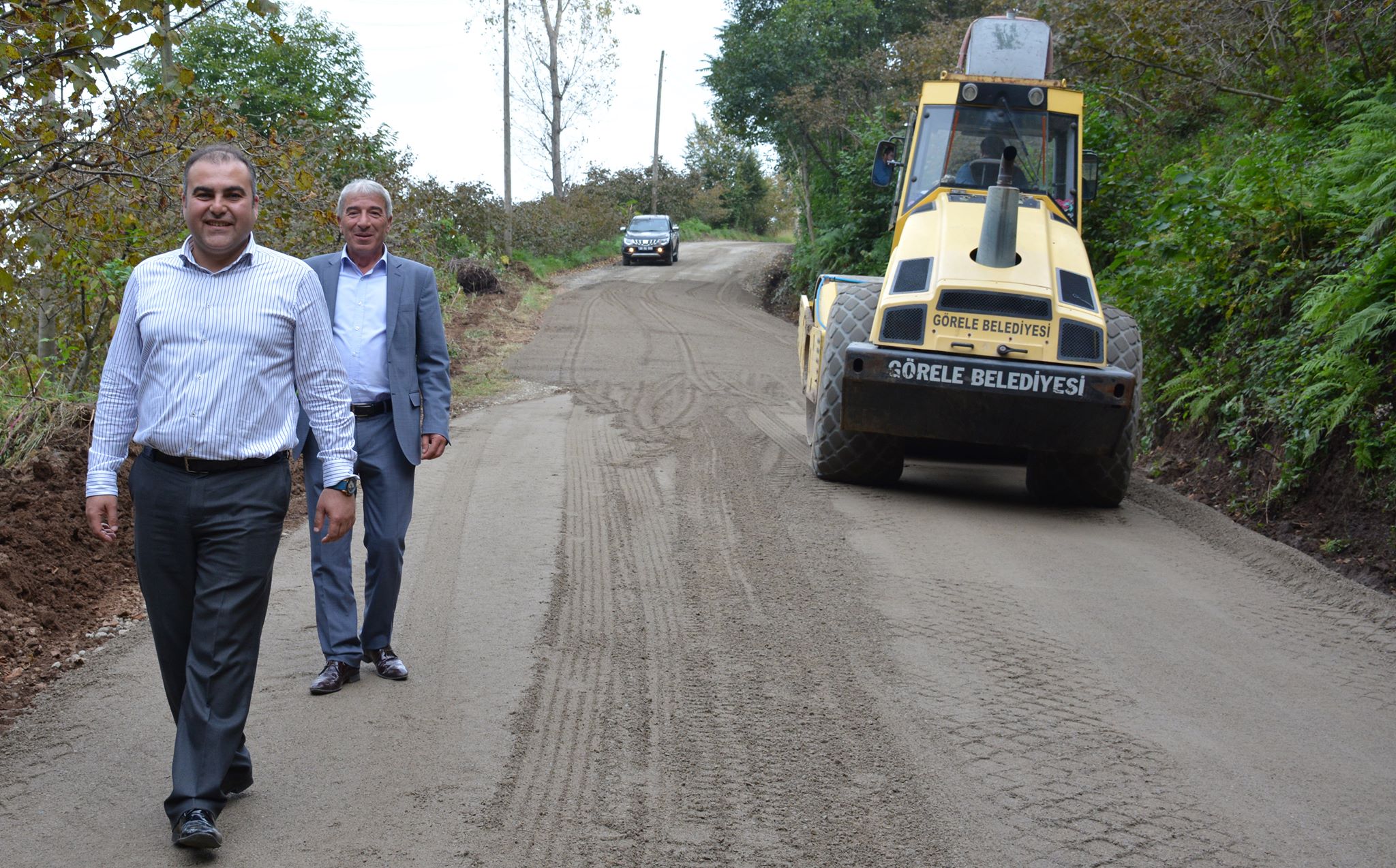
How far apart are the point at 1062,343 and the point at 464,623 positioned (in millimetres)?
4909

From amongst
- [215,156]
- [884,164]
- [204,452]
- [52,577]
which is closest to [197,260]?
[215,156]

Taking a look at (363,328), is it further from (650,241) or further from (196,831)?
(650,241)

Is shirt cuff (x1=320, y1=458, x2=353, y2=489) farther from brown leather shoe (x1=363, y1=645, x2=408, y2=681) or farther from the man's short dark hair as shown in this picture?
brown leather shoe (x1=363, y1=645, x2=408, y2=681)

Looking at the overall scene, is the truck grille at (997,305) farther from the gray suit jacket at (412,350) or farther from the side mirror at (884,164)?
the gray suit jacket at (412,350)

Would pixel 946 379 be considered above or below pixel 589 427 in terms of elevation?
above

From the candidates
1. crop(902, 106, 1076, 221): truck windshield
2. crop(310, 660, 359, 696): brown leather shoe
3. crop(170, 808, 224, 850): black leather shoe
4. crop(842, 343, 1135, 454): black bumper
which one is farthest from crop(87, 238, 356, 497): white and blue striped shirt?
crop(902, 106, 1076, 221): truck windshield

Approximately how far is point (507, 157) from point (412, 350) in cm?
3417

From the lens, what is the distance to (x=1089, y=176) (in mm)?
10680

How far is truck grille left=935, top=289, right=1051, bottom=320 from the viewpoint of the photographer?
28.9 ft

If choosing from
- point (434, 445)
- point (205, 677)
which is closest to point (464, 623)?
point (434, 445)

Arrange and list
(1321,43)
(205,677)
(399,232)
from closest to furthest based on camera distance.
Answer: (205,677) < (1321,43) < (399,232)

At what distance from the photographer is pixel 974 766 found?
4.47 metres

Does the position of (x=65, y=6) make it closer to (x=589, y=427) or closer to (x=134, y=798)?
(x=134, y=798)

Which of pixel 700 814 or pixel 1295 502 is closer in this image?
pixel 700 814
